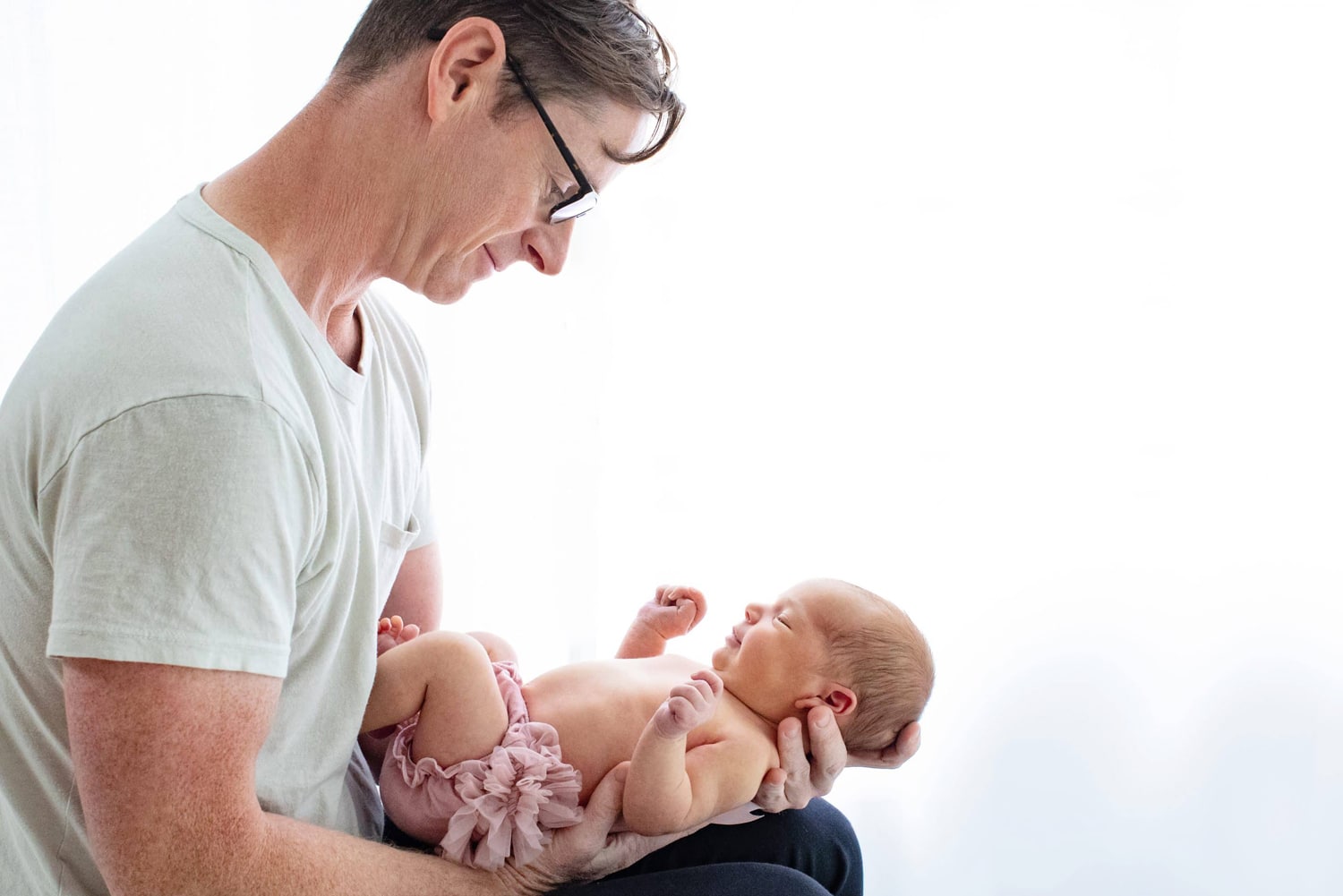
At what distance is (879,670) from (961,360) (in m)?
0.78

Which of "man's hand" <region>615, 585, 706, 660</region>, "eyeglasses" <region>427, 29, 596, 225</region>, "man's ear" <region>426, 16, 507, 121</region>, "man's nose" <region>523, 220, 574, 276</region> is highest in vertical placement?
"man's ear" <region>426, 16, 507, 121</region>

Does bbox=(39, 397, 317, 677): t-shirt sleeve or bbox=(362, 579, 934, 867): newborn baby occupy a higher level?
bbox=(39, 397, 317, 677): t-shirt sleeve

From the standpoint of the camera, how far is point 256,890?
95 cm

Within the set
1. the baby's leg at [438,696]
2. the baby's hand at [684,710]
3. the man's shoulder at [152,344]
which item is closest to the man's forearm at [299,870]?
the baby's leg at [438,696]

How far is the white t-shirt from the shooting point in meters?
0.86

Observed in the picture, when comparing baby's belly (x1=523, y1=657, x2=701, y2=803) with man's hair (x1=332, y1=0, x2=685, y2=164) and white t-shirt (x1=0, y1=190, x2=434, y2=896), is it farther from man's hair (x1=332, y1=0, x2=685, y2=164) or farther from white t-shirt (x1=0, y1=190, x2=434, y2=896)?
man's hair (x1=332, y1=0, x2=685, y2=164)

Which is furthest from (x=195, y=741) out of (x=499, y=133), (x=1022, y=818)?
(x=1022, y=818)

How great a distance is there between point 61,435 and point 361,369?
1.28 ft

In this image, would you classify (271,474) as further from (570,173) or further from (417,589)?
(417,589)

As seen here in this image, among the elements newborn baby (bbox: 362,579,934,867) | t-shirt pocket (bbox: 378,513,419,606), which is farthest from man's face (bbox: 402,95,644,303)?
newborn baby (bbox: 362,579,934,867)

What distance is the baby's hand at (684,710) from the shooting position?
119cm

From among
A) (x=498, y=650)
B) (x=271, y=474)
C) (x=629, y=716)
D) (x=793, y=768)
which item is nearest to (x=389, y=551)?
(x=498, y=650)

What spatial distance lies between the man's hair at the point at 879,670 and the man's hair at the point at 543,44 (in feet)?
2.51

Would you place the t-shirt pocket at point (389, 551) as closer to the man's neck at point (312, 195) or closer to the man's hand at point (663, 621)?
the man's neck at point (312, 195)
